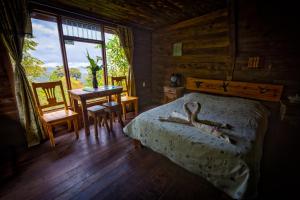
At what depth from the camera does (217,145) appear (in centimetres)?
129

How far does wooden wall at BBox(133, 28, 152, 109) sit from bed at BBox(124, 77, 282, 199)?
6.83 feet

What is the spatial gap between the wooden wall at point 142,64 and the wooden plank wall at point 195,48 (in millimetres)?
194

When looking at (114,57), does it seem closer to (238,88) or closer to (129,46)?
(129,46)

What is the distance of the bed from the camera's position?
115 cm

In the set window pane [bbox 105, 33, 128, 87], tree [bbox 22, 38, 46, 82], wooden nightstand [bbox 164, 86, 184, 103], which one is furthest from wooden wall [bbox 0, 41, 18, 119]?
wooden nightstand [bbox 164, 86, 184, 103]

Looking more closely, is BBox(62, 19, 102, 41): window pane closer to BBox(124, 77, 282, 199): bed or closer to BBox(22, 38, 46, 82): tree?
BBox(22, 38, 46, 82): tree

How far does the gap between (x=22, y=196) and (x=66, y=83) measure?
198cm

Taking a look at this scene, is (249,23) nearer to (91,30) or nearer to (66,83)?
(91,30)

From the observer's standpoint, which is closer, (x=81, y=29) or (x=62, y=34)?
(x=62, y=34)

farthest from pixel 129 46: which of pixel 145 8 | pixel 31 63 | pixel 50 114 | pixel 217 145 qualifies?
pixel 217 145

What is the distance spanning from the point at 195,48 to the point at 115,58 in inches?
80.1

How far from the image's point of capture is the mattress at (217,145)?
45.1 inches

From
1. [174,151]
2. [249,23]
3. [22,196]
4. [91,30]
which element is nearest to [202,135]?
[174,151]

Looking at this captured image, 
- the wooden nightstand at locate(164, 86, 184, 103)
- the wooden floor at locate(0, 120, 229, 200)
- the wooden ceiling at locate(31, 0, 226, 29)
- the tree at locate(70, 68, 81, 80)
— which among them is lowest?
the wooden floor at locate(0, 120, 229, 200)
